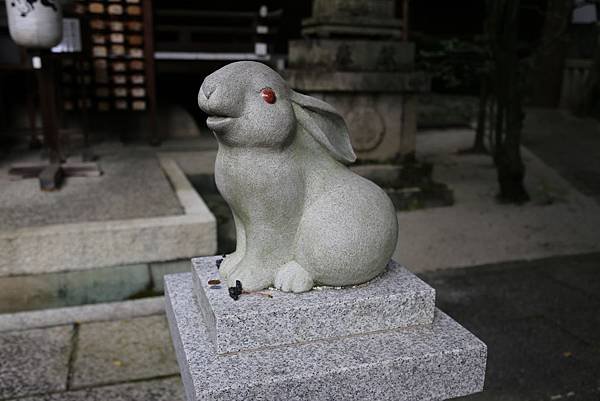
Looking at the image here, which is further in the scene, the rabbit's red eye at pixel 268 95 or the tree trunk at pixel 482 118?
the tree trunk at pixel 482 118

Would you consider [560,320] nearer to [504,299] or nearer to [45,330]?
[504,299]

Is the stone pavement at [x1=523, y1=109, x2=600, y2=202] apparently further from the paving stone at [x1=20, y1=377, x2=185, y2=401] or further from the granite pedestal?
the paving stone at [x1=20, y1=377, x2=185, y2=401]

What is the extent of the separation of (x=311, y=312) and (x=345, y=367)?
0.79 feet

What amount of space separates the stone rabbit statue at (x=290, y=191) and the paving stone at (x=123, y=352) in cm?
106

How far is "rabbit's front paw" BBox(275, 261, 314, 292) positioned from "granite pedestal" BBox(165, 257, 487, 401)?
38mm

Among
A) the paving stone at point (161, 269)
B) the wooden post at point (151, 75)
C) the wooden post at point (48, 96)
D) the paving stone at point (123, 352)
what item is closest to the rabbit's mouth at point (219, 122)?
the paving stone at point (123, 352)

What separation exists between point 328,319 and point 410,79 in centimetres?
428

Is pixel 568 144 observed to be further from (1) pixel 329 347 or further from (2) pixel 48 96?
(1) pixel 329 347

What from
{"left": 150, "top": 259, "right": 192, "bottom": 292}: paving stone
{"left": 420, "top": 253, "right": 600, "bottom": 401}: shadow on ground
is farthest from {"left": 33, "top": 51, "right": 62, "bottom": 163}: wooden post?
{"left": 420, "top": 253, "right": 600, "bottom": 401}: shadow on ground

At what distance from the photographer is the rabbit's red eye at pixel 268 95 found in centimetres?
210

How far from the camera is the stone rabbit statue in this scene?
82.7 inches

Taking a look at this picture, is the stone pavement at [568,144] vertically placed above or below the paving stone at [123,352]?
above

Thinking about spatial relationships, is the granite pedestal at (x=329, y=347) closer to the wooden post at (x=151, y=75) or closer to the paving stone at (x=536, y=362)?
the paving stone at (x=536, y=362)

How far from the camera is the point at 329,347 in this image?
7.03ft
